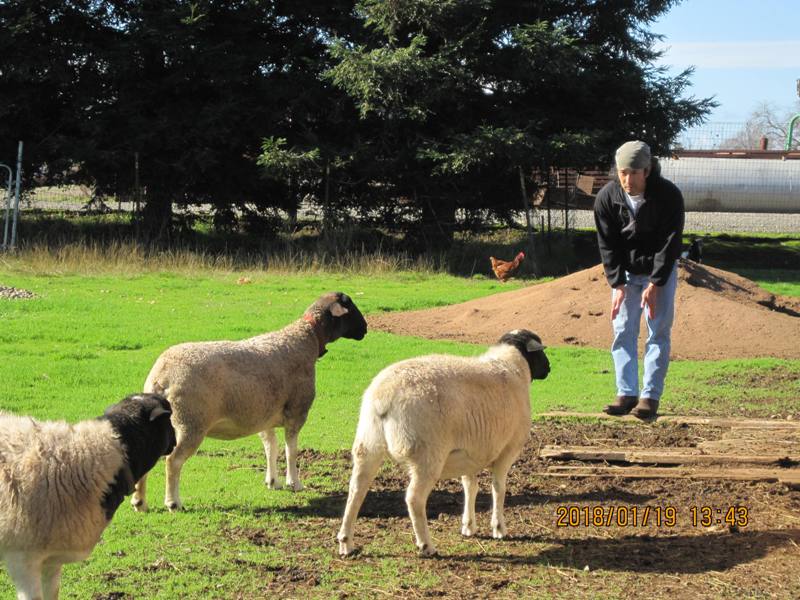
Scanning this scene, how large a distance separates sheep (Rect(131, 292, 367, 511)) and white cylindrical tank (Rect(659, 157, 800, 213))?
30.5m

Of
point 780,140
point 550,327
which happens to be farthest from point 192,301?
point 780,140

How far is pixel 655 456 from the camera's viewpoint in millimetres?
8930

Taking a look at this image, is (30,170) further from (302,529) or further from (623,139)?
(302,529)

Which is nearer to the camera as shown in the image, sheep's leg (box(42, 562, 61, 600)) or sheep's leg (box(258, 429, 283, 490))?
sheep's leg (box(42, 562, 61, 600))

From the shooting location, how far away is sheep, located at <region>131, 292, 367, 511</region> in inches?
319

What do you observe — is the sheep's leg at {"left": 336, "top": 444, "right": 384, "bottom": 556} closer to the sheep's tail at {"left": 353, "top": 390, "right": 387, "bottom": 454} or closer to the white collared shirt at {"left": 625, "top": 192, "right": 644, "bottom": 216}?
the sheep's tail at {"left": 353, "top": 390, "right": 387, "bottom": 454}

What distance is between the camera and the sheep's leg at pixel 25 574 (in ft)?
17.9

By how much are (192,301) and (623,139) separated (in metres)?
13.4

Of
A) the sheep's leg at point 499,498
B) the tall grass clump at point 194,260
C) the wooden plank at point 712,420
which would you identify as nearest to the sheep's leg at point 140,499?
the sheep's leg at point 499,498

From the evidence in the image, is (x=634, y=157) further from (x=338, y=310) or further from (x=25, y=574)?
(x=25, y=574)

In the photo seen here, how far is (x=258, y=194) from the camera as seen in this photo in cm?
2902

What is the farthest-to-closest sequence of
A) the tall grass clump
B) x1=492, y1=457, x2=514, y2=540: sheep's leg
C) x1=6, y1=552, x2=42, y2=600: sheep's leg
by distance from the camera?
the tall grass clump
x1=492, y1=457, x2=514, y2=540: sheep's leg
x1=6, y1=552, x2=42, y2=600: sheep's leg

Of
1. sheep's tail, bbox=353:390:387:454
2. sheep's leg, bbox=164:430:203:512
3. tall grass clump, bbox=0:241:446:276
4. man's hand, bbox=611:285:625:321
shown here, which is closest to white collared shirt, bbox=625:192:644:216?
man's hand, bbox=611:285:625:321

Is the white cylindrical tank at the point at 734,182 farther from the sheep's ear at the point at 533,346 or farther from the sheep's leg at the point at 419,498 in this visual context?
the sheep's leg at the point at 419,498
